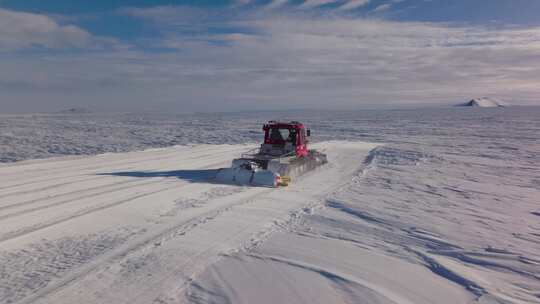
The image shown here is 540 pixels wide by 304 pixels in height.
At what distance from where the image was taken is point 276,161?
12.7m

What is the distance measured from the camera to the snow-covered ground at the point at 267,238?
4980 mm

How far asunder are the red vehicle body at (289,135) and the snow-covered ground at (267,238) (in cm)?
191

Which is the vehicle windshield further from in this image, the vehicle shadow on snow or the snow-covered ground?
the vehicle shadow on snow

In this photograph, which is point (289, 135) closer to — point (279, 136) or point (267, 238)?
point (279, 136)

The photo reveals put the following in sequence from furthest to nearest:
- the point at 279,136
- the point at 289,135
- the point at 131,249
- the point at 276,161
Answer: the point at 279,136 → the point at 289,135 → the point at 276,161 → the point at 131,249

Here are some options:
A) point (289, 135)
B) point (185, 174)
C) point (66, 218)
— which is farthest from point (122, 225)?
point (289, 135)

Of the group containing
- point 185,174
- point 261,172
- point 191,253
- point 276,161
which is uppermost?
point 276,161

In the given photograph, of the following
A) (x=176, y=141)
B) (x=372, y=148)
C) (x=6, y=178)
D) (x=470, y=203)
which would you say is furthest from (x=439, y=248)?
(x=176, y=141)

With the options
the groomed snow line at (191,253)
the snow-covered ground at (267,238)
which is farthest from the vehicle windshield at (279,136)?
the groomed snow line at (191,253)

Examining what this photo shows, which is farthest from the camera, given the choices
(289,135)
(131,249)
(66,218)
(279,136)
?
(279,136)

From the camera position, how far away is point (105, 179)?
39.4 ft

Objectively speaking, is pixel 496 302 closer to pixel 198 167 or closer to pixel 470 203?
pixel 470 203

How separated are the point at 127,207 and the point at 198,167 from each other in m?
6.21

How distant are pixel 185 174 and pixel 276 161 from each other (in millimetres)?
2946
